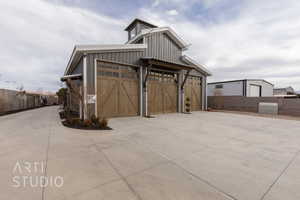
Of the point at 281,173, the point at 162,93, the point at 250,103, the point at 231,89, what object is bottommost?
the point at 281,173

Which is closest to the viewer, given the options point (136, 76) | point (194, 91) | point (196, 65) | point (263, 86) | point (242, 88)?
point (136, 76)

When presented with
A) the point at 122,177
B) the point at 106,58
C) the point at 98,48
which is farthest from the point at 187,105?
the point at 122,177

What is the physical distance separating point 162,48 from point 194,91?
538 centimetres

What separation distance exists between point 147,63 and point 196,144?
662 cm

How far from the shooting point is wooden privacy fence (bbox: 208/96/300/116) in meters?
10.8

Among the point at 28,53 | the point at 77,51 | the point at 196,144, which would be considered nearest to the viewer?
the point at 196,144

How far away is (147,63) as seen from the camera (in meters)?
8.88

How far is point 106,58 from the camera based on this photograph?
303 inches

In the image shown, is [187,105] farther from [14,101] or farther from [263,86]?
[263,86]

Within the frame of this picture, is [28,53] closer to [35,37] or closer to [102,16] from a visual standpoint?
[35,37]

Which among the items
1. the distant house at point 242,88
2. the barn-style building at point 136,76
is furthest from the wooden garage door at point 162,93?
the distant house at point 242,88

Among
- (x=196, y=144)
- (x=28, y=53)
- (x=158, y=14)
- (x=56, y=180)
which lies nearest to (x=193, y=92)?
(x=158, y=14)

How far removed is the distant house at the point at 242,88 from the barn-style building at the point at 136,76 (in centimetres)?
895

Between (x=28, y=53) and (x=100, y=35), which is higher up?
(x=100, y=35)
